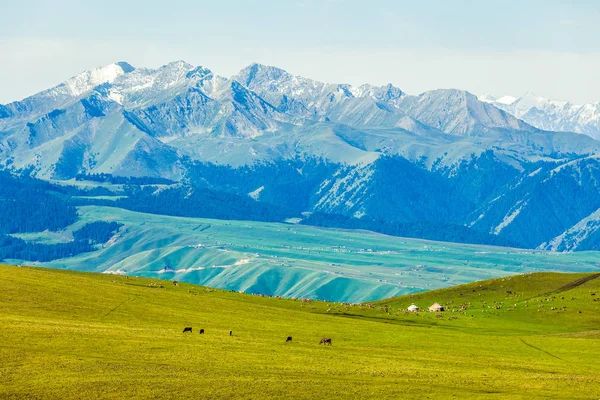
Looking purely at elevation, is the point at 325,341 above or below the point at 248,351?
below

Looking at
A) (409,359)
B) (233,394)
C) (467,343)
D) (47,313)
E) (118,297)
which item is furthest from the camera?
(118,297)

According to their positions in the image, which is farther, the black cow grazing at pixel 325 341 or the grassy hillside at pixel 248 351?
the black cow grazing at pixel 325 341

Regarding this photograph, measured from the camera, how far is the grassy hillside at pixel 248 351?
86.2m

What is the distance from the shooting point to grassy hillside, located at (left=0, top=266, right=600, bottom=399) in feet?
283

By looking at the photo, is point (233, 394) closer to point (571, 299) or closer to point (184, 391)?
point (184, 391)

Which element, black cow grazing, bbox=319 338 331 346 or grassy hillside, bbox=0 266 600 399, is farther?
black cow grazing, bbox=319 338 331 346

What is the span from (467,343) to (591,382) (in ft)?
119

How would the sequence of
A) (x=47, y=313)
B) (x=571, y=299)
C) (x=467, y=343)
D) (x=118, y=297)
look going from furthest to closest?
(x=571, y=299)
(x=118, y=297)
(x=467, y=343)
(x=47, y=313)

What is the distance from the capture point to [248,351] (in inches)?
4158

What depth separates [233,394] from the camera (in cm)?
8331

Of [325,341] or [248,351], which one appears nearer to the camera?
[248,351]

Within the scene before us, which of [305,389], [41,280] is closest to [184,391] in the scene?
[305,389]

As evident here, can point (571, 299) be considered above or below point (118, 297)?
below

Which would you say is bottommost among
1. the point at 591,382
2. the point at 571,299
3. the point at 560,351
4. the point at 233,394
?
the point at 571,299
